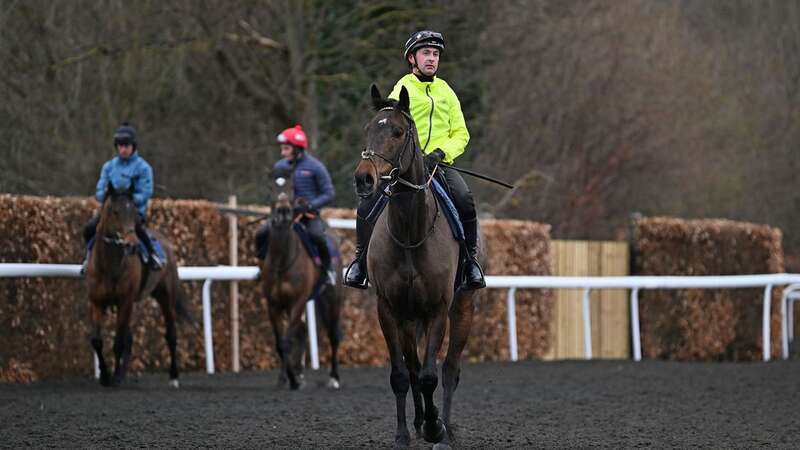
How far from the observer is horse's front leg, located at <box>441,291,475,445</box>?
A: 8.30 meters

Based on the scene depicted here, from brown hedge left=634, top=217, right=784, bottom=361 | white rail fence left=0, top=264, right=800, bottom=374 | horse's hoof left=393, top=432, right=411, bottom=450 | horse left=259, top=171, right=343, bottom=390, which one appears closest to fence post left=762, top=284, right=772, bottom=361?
white rail fence left=0, top=264, right=800, bottom=374

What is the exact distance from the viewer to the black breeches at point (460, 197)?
834 centimetres

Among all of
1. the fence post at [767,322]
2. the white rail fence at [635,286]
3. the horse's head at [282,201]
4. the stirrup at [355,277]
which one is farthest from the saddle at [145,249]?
the fence post at [767,322]

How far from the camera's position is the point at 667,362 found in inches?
705

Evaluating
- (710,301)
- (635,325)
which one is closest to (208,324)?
(635,325)

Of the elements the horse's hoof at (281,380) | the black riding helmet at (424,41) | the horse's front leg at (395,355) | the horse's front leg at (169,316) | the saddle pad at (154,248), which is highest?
the black riding helmet at (424,41)

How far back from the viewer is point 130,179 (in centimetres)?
1251

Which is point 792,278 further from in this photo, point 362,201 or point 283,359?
point 362,201

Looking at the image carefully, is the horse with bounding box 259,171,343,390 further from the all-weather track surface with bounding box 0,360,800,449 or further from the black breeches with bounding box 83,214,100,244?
the black breeches with bounding box 83,214,100,244

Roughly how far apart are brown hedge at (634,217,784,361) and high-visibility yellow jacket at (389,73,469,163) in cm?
1121

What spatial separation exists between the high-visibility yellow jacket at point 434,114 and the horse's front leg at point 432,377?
1134mm

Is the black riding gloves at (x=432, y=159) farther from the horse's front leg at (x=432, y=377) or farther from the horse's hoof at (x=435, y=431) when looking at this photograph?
the horse's hoof at (x=435, y=431)

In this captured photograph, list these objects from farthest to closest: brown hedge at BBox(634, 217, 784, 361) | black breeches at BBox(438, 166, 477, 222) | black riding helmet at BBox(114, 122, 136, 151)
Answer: brown hedge at BBox(634, 217, 784, 361)
black riding helmet at BBox(114, 122, 136, 151)
black breeches at BBox(438, 166, 477, 222)

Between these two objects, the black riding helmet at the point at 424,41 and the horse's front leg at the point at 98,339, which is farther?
the horse's front leg at the point at 98,339
